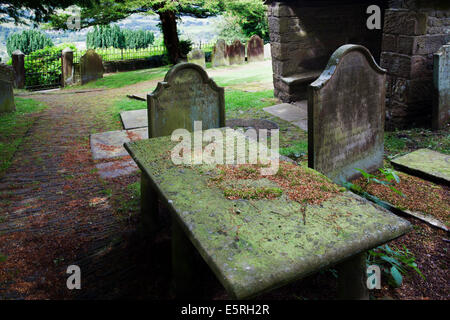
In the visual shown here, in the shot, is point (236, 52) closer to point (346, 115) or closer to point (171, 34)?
point (171, 34)

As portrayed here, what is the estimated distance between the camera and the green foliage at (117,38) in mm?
20641

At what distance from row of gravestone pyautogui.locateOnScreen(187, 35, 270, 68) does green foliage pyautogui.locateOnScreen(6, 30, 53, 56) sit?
8.14 meters

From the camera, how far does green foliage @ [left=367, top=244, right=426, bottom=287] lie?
8.46 ft

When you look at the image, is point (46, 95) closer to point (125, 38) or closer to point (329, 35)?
point (329, 35)

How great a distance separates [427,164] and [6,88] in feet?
27.3

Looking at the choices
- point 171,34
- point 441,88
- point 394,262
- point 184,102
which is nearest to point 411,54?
point 441,88

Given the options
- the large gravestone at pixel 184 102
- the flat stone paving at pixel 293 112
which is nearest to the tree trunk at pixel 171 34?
the flat stone paving at pixel 293 112

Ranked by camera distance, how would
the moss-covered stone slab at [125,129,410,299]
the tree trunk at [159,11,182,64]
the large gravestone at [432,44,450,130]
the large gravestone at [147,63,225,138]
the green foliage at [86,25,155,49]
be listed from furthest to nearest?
1. the green foliage at [86,25,155,49]
2. the tree trunk at [159,11,182,64]
3. the large gravestone at [432,44,450,130]
4. the large gravestone at [147,63,225,138]
5. the moss-covered stone slab at [125,129,410,299]

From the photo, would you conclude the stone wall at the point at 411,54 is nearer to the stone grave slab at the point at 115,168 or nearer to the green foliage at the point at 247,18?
the stone grave slab at the point at 115,168

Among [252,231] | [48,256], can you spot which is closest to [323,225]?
[252,231]

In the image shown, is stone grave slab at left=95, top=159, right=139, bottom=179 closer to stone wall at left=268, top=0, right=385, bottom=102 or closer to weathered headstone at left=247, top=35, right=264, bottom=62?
stone wall at left=268, top=0, right=385, bottom=102

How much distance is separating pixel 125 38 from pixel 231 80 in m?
11.9

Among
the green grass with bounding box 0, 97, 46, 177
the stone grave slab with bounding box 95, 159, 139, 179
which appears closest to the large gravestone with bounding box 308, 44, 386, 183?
the stone grave slab with bounding box 95, 159, 139, 179

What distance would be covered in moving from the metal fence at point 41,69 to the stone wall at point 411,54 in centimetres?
1140
